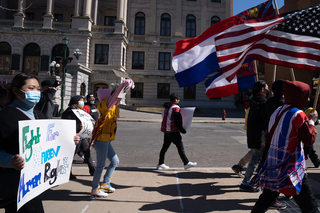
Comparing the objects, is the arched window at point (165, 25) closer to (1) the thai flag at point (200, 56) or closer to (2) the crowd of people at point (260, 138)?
(1) the thai flag at point (200, 56)

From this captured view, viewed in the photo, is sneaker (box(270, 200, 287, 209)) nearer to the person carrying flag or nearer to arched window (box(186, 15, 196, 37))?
the person carrying flag

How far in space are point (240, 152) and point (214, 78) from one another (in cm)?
380

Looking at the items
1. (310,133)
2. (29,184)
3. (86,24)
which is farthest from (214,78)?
(86,24)

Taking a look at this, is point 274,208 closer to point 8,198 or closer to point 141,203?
point 141,203

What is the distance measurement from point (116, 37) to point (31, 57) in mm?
12061

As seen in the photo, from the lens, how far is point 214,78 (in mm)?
5934

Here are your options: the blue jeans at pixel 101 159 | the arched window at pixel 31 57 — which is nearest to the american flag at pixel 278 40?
the blue jeans at pixel 101 159

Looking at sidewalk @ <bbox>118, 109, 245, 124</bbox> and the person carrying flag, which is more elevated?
sidewalk @ <bbox>118, 109, 245, 124</bbox>

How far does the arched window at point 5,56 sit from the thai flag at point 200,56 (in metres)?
35.7

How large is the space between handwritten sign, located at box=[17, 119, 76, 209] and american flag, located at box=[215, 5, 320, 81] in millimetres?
3277

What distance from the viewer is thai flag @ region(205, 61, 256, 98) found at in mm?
5625

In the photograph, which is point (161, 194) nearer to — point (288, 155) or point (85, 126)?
point (85, 126)

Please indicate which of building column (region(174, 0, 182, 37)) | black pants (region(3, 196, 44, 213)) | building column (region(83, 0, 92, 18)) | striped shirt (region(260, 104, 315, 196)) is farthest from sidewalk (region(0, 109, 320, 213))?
building column (region(174, 0, 182, 37))

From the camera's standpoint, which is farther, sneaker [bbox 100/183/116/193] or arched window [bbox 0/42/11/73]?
arched window [bbox 0/42/11/73]
